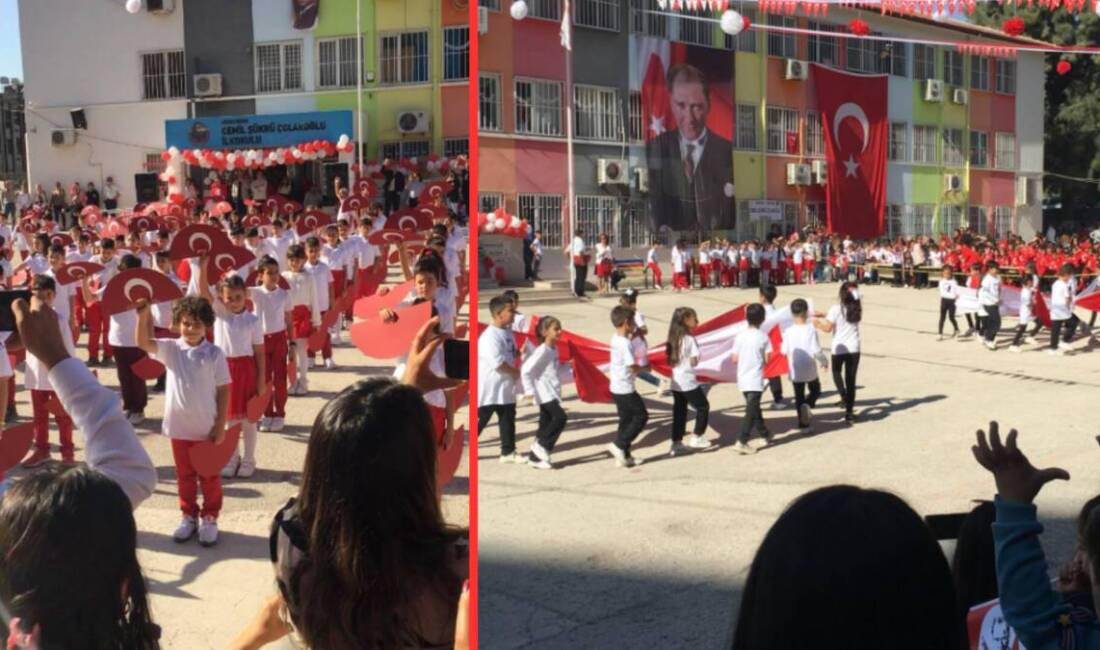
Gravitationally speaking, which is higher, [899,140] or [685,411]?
[899,140]

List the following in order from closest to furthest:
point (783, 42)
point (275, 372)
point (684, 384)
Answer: point (783, 42)
point (684, 384)
point (275, 372)

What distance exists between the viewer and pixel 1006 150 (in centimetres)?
158

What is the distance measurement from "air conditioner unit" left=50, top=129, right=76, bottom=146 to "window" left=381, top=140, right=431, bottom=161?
1.14ft

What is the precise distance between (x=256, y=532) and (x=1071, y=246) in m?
1.30

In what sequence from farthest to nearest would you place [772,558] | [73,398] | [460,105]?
1. [460,105]
2. [73,398]
3. [772,558]

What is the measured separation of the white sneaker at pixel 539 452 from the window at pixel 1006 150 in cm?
79

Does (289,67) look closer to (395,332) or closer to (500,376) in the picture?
(395,332)

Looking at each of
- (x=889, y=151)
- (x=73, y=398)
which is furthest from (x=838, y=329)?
(x=73, y=398)

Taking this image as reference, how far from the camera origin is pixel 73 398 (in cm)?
116

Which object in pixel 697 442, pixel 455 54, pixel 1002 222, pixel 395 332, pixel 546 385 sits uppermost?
pixel 455 54

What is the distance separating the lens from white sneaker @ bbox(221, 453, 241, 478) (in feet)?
5.57

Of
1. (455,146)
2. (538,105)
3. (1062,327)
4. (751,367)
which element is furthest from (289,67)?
(1062,327)

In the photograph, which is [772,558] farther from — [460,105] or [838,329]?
[838,329]

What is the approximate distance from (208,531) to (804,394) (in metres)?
0.92
